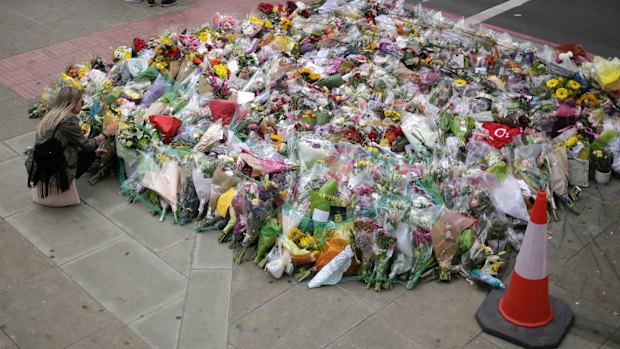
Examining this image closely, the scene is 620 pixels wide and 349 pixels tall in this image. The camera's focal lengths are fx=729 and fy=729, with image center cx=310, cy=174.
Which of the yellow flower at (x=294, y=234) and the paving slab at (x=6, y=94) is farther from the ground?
the yellow flower at (x=294, y=234)

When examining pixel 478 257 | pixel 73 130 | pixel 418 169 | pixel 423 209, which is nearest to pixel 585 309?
pixel 478 257

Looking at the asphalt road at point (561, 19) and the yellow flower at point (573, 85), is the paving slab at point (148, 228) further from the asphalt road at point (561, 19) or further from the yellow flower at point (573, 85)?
the asphalt road at point (561, 19)

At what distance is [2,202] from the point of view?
286 inches

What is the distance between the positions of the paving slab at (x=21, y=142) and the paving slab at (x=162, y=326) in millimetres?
3266

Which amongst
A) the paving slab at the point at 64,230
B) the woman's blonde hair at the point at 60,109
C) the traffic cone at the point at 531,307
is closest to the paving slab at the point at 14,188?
the paving slab at the point at 64,230

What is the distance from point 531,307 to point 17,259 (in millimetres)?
4351

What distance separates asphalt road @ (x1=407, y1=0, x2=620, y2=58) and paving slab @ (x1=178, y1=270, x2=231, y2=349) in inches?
295

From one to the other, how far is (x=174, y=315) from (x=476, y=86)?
4.59 meters

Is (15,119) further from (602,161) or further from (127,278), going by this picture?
(602,161)

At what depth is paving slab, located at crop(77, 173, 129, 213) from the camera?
724 cm

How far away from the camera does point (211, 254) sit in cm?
650

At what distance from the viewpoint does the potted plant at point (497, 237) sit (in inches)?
247

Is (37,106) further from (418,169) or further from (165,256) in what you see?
(418,169)

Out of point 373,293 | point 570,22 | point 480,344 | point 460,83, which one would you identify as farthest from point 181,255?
point 570,22
